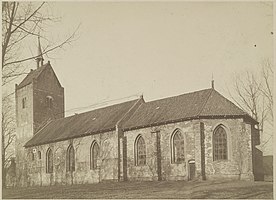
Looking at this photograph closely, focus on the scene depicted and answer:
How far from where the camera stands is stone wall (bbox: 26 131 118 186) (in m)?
7.10

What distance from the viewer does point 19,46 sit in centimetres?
632

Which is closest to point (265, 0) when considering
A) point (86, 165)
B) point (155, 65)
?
point (155, 65)

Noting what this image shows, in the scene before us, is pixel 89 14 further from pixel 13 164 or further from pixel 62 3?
pixel 13 164

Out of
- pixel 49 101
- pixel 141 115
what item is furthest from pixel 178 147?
pixel 49 101

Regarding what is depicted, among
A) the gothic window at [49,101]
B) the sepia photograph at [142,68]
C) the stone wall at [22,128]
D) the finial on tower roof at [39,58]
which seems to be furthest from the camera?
the gothic window at [49,101]

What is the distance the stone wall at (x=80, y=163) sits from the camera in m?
7.10

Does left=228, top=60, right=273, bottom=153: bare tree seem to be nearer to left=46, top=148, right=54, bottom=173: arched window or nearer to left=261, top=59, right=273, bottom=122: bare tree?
left=261, top=59, right=273, bottom=122: bare tree

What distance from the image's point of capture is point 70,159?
7.47 m

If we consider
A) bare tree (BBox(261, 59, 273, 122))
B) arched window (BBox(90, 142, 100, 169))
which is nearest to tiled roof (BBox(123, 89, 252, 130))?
bare tree (BBox(261, 59, 273, 122))

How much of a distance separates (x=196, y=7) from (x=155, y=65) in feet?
2.96

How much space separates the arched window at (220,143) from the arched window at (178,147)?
1.72ft

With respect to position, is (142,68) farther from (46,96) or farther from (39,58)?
(46,96)

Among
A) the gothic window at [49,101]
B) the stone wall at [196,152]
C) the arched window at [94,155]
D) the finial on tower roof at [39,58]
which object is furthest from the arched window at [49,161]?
the finial on tower roof at [39,58]

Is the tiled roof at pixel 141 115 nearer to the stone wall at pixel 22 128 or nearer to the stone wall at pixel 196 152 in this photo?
the stone wall at pixel 196 152
